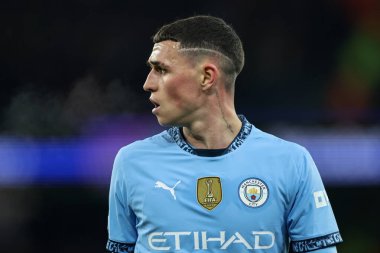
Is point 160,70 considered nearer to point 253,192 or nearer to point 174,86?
point 174,86

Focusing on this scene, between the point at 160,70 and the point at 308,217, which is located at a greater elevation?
the point at 160,70

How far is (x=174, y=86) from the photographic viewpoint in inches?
92.0

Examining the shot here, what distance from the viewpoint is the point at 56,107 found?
15.3 ft

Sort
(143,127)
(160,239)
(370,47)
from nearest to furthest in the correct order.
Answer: (160,239), (143,127), (370,47)

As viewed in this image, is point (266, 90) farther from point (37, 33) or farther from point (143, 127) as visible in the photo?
point (37, 33)

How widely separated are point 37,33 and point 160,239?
8.99 ft

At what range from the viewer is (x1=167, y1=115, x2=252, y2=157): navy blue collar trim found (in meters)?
2.37

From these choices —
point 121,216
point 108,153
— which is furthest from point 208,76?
point 108,153

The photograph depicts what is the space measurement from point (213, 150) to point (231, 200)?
0.54 feet

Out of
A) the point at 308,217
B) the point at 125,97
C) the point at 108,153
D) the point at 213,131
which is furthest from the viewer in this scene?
the point at 125,97

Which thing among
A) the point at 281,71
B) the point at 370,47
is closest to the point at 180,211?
the point at 281,71

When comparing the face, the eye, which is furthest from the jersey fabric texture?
the eye

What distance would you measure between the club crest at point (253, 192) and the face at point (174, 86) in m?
0.26

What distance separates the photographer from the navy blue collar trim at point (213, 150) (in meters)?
2.37
